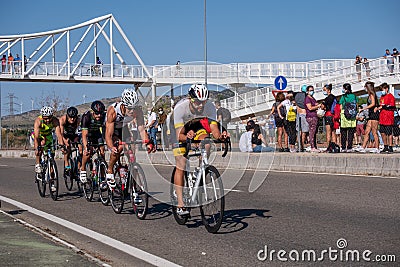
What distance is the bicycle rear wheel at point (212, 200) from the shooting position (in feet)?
26.7

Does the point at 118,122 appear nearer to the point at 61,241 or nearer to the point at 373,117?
the point at 61,241

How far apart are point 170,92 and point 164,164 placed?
14.2 metres

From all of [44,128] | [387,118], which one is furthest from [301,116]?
[44,128]

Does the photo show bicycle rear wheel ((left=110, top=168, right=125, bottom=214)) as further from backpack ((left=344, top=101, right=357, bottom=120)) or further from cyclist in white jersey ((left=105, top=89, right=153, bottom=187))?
backpack ((left=344, top=101, right=357, bottom=120))

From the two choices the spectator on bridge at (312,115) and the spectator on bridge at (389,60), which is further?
the spectator on bridge at (389,60)

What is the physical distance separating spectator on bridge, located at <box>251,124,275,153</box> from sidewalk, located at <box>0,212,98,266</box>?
10.7 meters

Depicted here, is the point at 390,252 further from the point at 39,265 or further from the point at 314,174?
the point at 314,174

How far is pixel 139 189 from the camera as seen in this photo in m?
9.80

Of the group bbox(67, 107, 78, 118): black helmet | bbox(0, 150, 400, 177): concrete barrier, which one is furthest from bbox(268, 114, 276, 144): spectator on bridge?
bbox(67, 107, 78, 118): black helmet

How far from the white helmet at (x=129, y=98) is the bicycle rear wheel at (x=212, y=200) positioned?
1816mm

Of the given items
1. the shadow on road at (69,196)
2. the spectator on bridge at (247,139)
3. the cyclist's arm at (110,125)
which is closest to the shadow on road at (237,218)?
the cyclist's arm at (110,125)

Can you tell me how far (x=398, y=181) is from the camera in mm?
13992

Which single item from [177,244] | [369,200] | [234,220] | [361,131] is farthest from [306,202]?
[361,131]

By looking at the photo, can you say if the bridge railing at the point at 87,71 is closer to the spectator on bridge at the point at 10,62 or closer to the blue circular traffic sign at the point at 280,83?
the spectator on bridge at the point at 10,62
